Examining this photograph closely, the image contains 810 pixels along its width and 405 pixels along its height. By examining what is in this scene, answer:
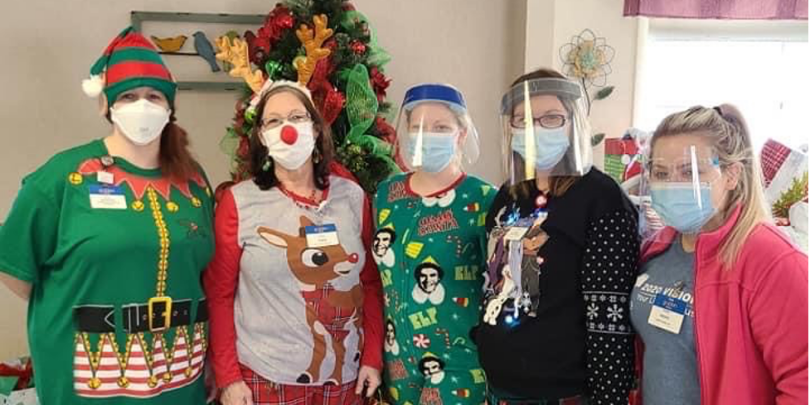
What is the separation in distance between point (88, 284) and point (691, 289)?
1454 millimetres

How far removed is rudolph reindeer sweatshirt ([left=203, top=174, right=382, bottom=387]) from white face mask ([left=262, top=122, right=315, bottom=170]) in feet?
0.35

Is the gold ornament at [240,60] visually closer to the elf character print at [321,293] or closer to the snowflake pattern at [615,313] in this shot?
the elf character print at [321,293]

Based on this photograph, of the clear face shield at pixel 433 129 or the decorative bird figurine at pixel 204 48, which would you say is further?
the decorative bird figurine at pixel 204 48

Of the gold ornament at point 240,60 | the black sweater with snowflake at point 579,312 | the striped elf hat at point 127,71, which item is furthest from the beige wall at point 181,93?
the black sweater with snowflake at point 579,312

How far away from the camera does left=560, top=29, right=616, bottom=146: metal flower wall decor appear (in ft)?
9.91

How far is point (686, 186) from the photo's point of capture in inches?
49.0

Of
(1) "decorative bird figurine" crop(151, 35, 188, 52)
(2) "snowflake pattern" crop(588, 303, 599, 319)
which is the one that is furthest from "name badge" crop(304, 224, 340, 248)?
(1) "decorative bird figurine" crop(151, 35, 188, 52)

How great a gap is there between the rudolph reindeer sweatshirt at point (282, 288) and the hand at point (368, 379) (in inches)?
1.3

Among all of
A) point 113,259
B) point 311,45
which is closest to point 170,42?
point 311,45

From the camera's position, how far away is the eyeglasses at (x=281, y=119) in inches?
68.2

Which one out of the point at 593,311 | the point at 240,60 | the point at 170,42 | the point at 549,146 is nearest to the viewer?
the point at 593,311

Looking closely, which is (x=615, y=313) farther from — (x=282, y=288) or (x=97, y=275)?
(x=97, y=275)

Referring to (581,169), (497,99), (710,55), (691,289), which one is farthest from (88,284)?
(710,55)

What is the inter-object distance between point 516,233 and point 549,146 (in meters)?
0.24
